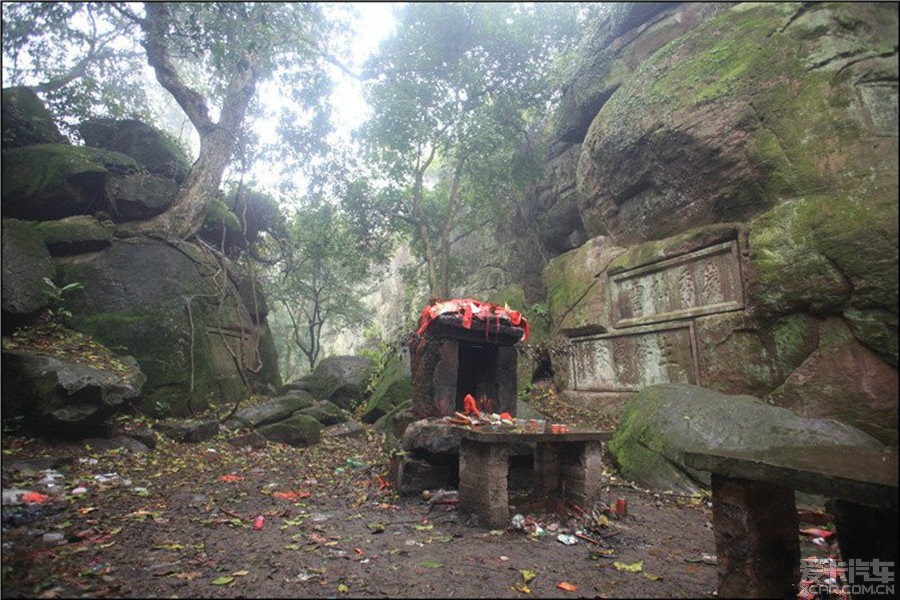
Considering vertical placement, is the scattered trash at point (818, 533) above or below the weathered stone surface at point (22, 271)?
below

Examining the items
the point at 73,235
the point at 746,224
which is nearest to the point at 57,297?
the point at 73,235

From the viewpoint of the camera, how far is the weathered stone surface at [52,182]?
27.2ft

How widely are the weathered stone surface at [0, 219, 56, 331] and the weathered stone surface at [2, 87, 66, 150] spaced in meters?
2.76

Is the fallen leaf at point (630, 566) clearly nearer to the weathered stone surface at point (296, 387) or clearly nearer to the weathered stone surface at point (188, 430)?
the weathered stone surface at point (188, 430)

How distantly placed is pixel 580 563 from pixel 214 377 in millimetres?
8492

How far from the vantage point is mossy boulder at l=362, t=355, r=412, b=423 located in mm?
9289

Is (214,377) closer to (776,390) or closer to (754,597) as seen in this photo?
(754,597)

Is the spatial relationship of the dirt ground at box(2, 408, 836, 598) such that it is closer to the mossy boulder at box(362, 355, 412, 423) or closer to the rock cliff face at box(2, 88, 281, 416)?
the rock cliff face at box(2, 88, 281, 416)

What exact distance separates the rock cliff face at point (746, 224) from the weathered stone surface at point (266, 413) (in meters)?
6.09

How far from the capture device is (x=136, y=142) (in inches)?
436

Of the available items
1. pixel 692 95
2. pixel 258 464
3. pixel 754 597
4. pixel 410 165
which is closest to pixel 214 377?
pixel 258 464

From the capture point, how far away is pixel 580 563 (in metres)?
3.24

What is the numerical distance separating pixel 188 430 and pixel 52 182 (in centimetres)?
614

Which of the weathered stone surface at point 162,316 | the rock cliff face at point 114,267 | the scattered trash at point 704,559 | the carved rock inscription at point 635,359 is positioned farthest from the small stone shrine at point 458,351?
the rock cliff face at point 114,267
